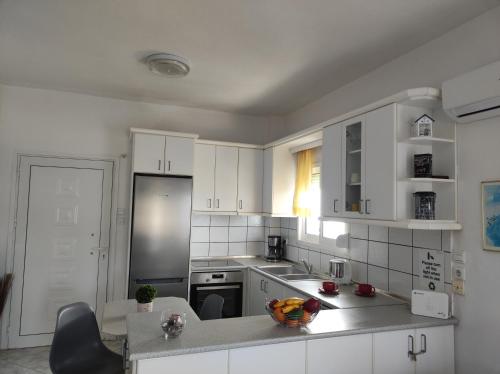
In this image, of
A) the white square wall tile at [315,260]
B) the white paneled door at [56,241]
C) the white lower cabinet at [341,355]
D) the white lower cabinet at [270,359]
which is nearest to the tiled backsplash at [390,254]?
the white square wall tile at [315,260]

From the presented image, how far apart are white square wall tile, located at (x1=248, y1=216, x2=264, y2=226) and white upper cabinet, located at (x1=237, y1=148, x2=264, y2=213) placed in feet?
1.13

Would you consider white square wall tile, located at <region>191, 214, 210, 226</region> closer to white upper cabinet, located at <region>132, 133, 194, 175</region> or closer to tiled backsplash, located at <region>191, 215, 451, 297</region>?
tiled backsplash, located at <region>191, 215, 451, 297</region>

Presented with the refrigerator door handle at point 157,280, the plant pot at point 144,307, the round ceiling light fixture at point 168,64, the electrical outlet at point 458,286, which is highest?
the round ceiling light fixture at point 168,64

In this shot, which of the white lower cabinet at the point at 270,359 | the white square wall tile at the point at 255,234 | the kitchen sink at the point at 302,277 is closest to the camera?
the white lower cabinet at the point at 270,359

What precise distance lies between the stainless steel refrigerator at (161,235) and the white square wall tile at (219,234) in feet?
2.20

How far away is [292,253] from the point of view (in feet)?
13.5

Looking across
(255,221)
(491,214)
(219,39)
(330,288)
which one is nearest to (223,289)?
(255,221)

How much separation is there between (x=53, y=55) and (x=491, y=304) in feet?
11.3

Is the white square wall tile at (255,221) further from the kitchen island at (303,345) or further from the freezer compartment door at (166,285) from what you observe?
the kitchen island at (303,345)

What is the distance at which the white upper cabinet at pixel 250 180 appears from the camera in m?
4.06

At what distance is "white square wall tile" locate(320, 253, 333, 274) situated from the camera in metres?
3.41

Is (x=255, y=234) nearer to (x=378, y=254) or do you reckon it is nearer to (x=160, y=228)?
(x=160, y=228)

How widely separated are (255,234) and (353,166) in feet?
6.92

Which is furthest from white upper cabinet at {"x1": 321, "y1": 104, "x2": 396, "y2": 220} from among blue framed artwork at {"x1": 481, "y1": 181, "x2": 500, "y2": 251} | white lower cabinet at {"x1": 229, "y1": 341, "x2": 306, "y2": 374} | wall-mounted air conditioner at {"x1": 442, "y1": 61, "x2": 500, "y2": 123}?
white lower cabinet at {"x1": 229, "y1": 341, "x2": 306, "y2": 374}
